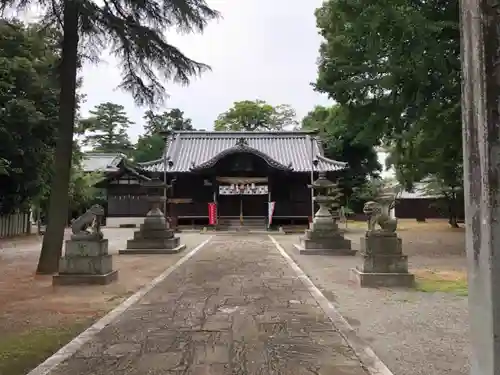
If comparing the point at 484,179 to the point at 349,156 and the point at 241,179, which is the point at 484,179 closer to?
the point at 241,179

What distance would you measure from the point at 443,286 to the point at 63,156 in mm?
8033

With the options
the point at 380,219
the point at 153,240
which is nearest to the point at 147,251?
the point at 153,240

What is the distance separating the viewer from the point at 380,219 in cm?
881

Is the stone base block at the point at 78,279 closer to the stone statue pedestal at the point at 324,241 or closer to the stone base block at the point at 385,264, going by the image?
the stone base block at the point at 385,264

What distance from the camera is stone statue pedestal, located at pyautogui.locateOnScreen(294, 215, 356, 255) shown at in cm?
1475

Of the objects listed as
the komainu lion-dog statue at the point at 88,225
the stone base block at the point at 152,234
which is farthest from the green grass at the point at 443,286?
the stone base block at the point at 152,234

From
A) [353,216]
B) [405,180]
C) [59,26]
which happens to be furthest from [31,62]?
[353,216]

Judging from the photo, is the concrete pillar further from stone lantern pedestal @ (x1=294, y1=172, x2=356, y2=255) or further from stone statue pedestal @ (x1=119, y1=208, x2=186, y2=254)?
stone statue pedestal @ (x1=119, y1=208, x2=186, y2=254)

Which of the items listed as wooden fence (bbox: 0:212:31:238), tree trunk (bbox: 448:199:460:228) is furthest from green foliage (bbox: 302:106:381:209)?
wooden fence (bbox: 0:212:31:238)

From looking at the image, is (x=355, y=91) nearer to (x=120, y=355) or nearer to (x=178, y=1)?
(x=178, y=1)

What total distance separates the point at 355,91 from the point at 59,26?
7.91 metres

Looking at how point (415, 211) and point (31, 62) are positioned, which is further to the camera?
point (415, 211)

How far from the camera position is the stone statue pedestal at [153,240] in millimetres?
14930

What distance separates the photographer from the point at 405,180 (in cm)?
2227
